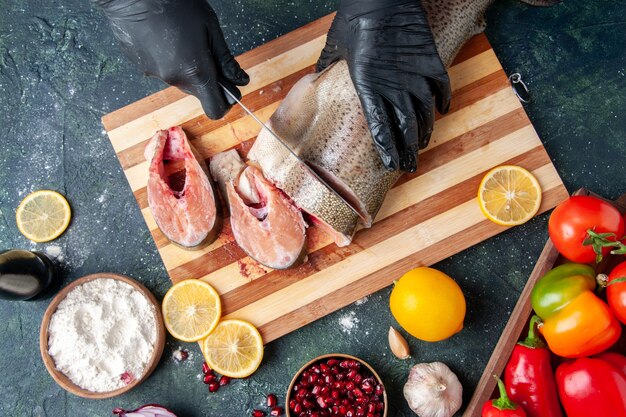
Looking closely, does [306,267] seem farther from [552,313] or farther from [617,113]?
[617,113]

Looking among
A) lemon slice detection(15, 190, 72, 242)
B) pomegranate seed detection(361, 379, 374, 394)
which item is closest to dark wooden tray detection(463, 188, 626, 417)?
pomegranate seed detection(361, 379, 374, 394)

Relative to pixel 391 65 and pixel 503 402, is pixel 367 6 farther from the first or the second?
pixel 503 402

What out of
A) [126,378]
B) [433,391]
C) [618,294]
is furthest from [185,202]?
[618,294]

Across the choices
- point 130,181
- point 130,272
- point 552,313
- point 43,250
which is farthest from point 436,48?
point 43,250

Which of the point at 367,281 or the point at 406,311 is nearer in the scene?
the point at 406,311

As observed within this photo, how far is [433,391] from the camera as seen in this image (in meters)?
2.96

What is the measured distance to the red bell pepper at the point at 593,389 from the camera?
8.64ft

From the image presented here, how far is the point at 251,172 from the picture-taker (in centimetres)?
306

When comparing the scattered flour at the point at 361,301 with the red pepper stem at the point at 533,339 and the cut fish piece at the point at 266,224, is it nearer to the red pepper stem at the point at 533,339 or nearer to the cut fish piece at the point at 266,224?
the cut fish piece at the point at 266,224

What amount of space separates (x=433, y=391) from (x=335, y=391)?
43 centimetres

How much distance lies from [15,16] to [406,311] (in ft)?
7.94

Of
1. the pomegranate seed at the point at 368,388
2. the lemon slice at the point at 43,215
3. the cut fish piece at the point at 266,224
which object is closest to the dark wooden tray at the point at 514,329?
the pomegranate seed at the point at 368,388

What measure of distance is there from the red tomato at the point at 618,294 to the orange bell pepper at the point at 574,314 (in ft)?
A: 0.10

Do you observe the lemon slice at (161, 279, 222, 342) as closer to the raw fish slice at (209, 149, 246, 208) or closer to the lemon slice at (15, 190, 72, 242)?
the raw fish slice at (209, 149, 246, 208)
